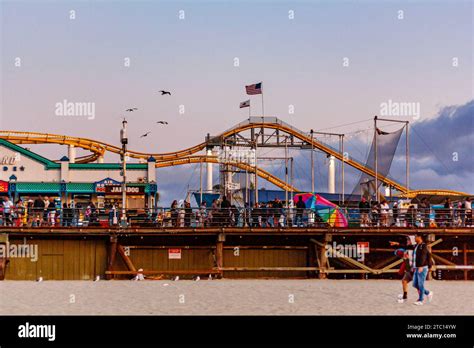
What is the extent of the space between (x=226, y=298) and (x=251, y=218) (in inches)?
307

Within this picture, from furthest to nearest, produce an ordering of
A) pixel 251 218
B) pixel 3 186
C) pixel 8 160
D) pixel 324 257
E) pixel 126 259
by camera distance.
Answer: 1. pixel 8 160
2. pixel 3 186
3. pixel 251 218
4. pixel 324 257
5. pixel 126 259

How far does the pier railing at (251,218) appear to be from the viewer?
2764 cm

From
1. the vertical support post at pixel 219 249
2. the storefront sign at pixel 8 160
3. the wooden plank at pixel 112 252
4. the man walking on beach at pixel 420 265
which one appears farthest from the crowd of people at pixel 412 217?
the storefront sign at pixel 8 160

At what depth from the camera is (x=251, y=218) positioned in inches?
1097

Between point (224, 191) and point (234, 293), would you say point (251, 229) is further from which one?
point (224, 191)

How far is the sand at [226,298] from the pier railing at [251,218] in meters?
2.71

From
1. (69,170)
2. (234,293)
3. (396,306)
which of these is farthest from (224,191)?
(396,306)

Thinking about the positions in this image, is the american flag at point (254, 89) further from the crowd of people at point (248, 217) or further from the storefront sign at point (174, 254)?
the storefront sign at point (174, 254)

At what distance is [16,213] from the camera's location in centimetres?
2869

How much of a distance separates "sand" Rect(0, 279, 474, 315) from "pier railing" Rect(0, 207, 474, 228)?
8.88 ft

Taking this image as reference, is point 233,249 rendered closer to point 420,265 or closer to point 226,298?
point 226,298

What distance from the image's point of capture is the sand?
1773cm

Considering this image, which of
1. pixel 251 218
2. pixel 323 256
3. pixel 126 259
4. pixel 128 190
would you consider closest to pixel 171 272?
pixel 126 259

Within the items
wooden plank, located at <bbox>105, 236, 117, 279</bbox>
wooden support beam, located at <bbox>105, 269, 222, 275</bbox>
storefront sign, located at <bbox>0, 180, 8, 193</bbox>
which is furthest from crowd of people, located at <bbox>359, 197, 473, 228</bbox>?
storefront sign, located at <bbox>0, 180, 8, 193</bbox>
